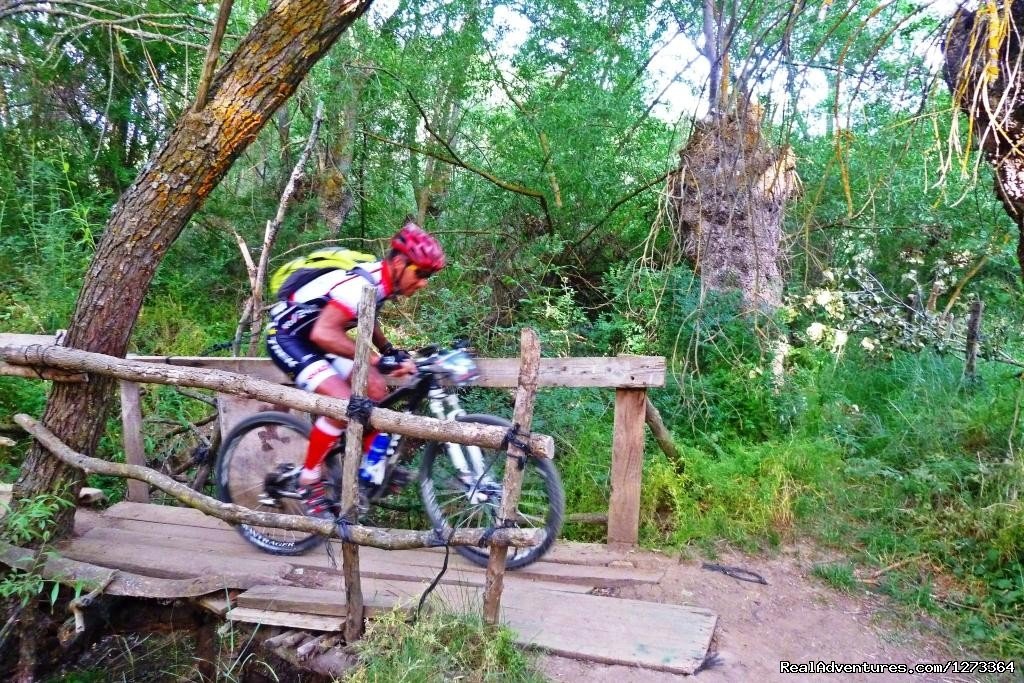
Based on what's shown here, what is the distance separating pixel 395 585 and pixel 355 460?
1.01 metres

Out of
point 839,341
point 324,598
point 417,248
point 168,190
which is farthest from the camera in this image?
point 839,341

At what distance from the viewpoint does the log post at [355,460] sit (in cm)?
358

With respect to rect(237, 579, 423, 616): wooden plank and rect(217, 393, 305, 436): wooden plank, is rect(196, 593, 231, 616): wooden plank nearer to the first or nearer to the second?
rect(237, 579, 423, 616): wooden plank

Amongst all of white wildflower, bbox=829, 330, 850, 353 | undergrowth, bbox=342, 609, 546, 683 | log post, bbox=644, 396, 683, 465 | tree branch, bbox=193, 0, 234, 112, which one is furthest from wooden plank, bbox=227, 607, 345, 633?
white wildflower, bbox=829, 330, 850, 353

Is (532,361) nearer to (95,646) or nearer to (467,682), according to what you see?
(467,682)

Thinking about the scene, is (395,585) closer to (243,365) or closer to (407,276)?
(407,276)

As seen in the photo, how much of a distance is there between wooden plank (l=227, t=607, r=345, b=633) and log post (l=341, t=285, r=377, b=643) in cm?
11

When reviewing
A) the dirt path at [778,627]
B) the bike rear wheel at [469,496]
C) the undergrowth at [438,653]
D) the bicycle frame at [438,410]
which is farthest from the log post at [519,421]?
the bicycle frame at [438,410]

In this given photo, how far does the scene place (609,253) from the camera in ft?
28.4

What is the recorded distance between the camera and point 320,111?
7457 millimetres

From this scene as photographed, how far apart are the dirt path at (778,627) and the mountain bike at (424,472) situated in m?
0.82

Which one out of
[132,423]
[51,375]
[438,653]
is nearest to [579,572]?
[438,653]

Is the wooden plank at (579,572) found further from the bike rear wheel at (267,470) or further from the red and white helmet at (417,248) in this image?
the red and white helmet at (417,248)

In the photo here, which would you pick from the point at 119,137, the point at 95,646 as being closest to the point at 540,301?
the point at 95,646
